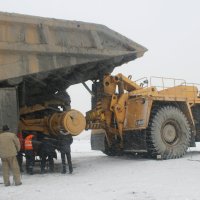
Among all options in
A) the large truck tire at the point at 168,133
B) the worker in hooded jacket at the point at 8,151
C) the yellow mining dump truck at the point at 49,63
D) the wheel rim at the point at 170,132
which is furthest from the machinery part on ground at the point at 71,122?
the wheel rim at the point at 170,132

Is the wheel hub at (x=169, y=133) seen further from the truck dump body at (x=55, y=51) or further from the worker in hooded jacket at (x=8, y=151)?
the worker in hooded jacket at (x=8, y=151)

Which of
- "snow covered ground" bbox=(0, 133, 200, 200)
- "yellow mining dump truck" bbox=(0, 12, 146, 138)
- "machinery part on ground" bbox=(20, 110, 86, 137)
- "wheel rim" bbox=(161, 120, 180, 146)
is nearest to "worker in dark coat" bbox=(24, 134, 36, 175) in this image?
"snow covered ground" bbox=(0, 133, 200, 200)

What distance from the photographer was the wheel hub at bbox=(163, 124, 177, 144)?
10786 mm

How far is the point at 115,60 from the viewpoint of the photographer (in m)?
10.2

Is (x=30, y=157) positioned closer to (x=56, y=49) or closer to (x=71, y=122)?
(x=71, y=122)

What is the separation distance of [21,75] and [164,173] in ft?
11.1

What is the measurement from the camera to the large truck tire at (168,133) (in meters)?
10.4

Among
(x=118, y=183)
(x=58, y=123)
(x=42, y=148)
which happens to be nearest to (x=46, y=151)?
(x=42, y=148)

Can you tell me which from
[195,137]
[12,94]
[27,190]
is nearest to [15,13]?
[12,94]

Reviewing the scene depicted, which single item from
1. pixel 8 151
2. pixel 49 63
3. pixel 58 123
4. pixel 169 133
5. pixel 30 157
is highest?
pixel 49 63

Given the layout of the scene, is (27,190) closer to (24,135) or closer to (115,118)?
(24,135)

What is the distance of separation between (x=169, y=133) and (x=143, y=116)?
0.99 metres

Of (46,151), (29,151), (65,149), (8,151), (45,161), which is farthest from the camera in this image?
(45,161)

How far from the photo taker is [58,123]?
9.69 metres
